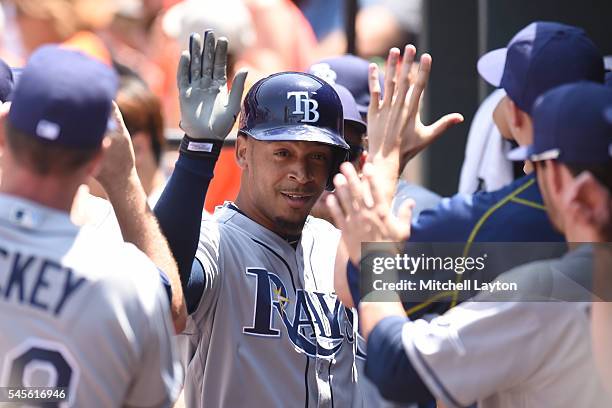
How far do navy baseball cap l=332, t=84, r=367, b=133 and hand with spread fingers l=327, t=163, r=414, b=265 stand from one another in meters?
1.23

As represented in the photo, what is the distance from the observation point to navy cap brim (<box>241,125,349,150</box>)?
3209 mm

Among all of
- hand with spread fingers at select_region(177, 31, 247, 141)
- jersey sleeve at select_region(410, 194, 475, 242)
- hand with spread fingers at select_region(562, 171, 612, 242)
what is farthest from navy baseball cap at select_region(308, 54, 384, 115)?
hand with spread fingers at select_region(562, 171, 612, 242)

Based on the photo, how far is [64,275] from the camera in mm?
2256

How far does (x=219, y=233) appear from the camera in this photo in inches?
127

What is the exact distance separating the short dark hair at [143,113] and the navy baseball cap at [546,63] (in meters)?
2.04

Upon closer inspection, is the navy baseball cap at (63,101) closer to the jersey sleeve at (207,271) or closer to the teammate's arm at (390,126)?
the teammate's arm at (390,126)

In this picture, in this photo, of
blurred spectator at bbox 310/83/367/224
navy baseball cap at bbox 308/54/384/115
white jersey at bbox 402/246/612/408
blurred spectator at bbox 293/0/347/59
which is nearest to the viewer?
white jersey at bbox 402/246/612/408

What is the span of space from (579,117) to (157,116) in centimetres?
250

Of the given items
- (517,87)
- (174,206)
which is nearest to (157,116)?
(174,206)

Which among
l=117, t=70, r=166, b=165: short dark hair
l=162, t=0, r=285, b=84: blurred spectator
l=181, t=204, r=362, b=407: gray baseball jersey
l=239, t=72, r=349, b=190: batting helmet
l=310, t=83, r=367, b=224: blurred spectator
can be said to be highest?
l=162, t=0, r=285, b=84: blurred spectator

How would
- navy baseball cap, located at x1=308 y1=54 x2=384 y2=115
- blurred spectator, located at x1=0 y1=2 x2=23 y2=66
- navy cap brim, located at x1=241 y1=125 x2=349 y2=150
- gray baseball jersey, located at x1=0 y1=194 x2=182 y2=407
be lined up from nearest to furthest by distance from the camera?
gray baseball jersey, located at x1=0 y1=194 x2=182 y2=407
navy cap brim, located at x1=241 y1=125 x2=349 y2=150
navy baseball cap, located at x1=308 y1=54 x2=384 y2=115
blurred spectator, located at x1=0 y1=2 x2=23 y2=66

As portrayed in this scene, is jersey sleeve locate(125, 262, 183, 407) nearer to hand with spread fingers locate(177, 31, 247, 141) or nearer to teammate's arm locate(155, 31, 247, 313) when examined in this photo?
teammate's arm locate(155, 31, 247, 313)

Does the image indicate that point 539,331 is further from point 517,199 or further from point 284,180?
point 284,180

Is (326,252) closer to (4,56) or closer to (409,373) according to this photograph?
(409,373)
